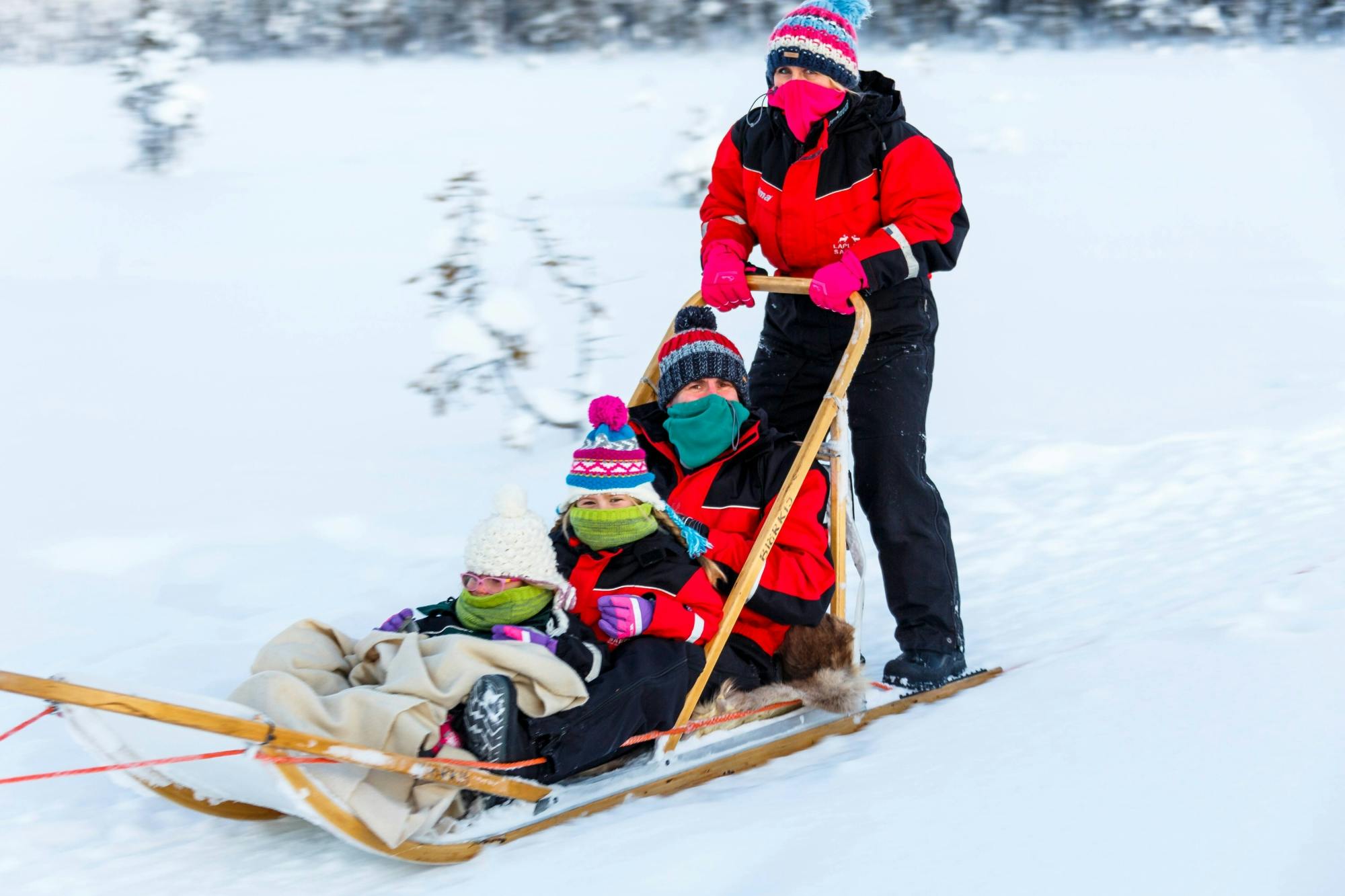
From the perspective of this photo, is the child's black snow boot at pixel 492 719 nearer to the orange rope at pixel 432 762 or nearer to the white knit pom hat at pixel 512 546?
the orange rope at pixel 432 762

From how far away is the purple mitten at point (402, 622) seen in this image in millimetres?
3090

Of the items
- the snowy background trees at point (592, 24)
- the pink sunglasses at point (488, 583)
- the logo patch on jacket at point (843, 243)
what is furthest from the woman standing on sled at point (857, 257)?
the snowy background trees at point (592, 24)

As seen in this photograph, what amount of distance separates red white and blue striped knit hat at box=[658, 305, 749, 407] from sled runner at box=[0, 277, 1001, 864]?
19 centimetres

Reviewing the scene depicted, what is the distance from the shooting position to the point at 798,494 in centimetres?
337

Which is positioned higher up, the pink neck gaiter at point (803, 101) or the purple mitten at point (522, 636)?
the pink neck gaiter at point (803, 101)

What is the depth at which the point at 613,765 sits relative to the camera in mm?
3137

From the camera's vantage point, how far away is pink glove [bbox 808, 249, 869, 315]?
11.0 ft

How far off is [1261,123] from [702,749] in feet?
55.7

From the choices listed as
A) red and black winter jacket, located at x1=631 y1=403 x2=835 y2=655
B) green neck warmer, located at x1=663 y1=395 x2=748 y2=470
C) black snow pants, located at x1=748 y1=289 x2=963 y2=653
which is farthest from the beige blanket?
black snow pants, located at x1=748 y1=289 x2=963 y2=653

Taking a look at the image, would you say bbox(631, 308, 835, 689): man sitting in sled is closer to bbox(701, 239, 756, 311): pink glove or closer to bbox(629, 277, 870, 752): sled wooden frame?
bbox(629, 277, 870, 752): sled wooden frame

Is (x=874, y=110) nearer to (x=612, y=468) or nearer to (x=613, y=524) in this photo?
(x=612, y=468)

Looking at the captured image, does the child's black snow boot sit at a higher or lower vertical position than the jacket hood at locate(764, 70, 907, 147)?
lower

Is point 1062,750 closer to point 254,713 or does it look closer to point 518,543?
point 518,543

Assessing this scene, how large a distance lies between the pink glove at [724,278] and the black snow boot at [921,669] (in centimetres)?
106
